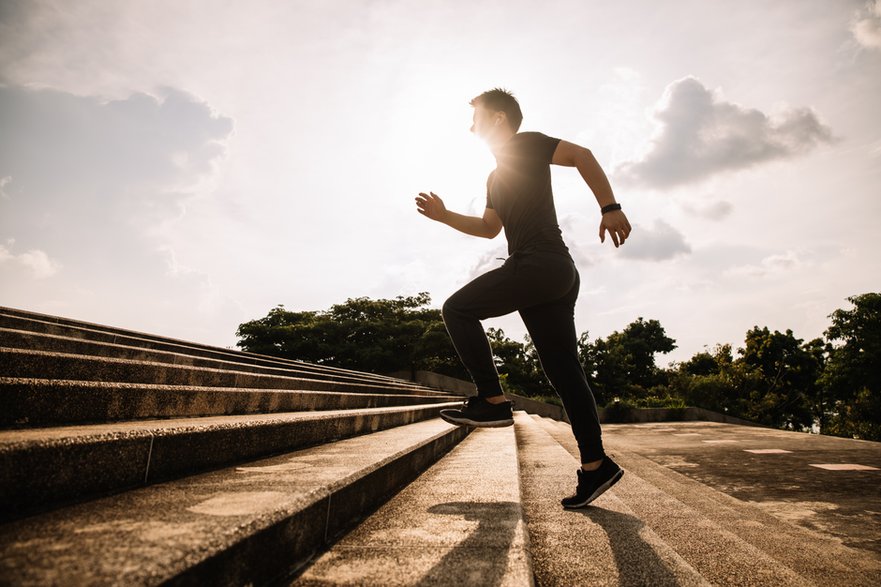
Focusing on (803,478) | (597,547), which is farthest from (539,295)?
(803,478)

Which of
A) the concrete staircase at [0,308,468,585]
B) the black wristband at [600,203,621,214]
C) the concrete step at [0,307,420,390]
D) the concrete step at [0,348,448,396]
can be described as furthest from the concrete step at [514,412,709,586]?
the concrete step at [0,307,420,390]

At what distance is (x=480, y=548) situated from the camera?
1236mm

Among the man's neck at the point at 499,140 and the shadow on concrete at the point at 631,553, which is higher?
the man's neck at the point at 499,140

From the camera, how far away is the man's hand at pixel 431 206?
246cm

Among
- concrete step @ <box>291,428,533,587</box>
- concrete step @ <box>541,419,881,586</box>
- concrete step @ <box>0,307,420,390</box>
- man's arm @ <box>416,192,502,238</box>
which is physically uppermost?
man's arm @ <box>416,192,502,238</box>

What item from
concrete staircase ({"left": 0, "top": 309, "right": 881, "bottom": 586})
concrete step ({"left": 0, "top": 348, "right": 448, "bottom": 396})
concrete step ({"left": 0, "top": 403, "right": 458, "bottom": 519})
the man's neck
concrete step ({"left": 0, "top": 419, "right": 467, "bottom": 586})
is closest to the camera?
concrete step ({"left": 0, "top": 419, "right": 467, "bottom": 586})

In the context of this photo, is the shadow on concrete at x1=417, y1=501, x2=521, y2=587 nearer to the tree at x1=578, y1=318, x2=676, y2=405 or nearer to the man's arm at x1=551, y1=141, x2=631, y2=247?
the man's arm at x1=551, y1=141, x2=631, y2=247

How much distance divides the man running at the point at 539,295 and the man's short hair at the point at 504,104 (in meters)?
0.24

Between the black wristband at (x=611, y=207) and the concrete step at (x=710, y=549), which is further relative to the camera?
the black wristband at (x=611, y=207)

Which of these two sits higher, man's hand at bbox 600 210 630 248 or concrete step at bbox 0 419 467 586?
man's hand at bbox 600 210 630 248

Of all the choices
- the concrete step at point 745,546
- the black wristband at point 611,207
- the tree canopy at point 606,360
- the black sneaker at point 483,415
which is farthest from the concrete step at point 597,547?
the tree canopy at point 606,360

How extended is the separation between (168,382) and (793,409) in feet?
127

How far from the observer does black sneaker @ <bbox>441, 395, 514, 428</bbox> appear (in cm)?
206

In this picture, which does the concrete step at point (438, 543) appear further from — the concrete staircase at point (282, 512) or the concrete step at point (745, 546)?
the concrete step at point (745, 546)
